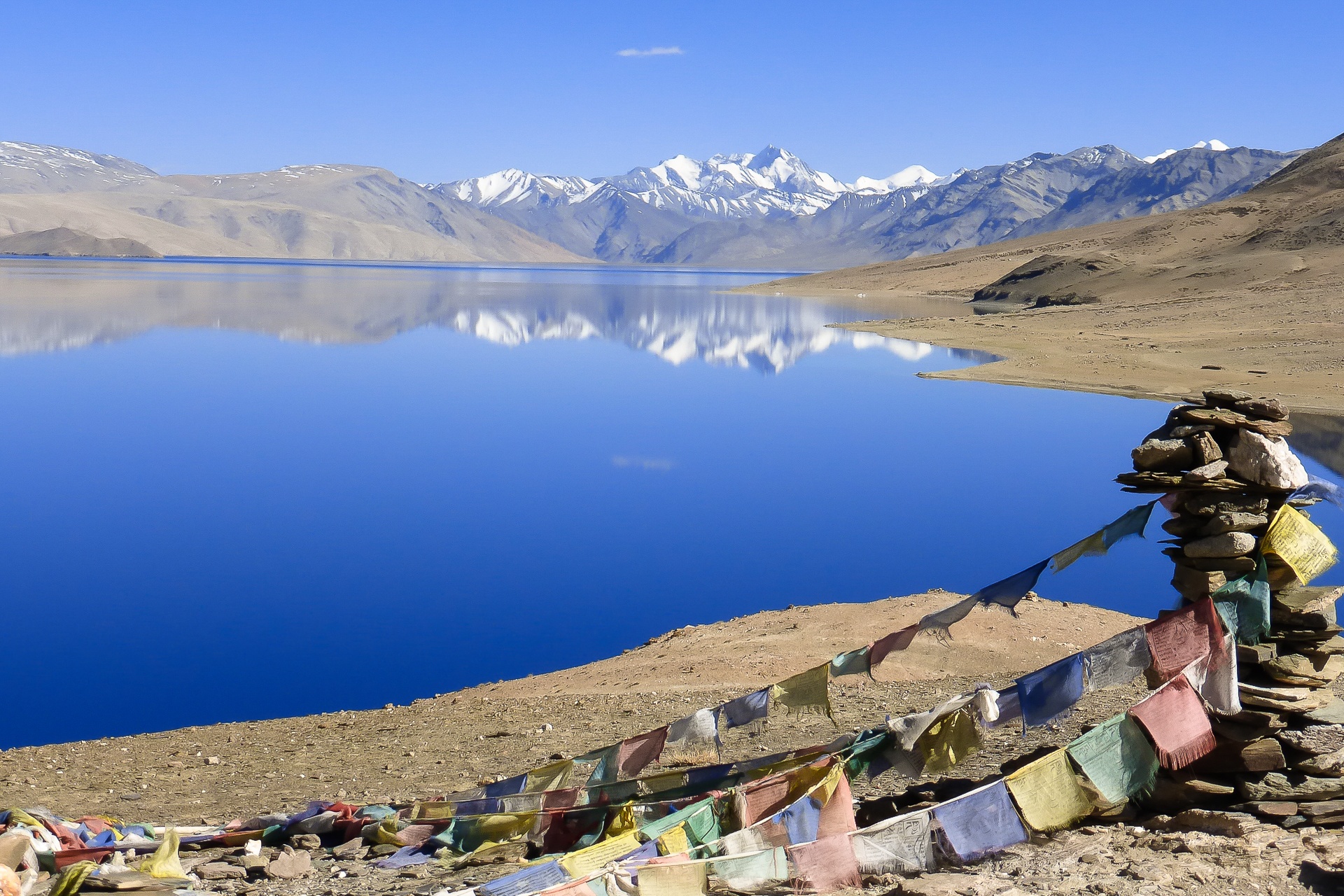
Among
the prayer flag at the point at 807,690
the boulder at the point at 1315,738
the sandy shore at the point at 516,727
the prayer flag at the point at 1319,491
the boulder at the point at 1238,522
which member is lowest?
the sandy shore at the point at 516,727

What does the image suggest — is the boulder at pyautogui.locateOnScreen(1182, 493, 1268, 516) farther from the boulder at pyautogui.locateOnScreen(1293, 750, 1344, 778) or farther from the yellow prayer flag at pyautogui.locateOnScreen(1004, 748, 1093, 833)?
the yellow prayer flag at pyautogui.locateOnScreen(1004, 748, 1093, 833)

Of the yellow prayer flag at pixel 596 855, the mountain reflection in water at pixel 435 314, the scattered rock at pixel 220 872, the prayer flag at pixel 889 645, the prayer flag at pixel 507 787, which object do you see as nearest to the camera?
the yellow prayer flag at pixel 596 855

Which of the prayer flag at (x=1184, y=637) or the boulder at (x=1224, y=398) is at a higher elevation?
the boulder at (x=1224, y=398)

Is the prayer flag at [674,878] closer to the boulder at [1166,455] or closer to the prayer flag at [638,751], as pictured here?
the prayer flag at [638,751]

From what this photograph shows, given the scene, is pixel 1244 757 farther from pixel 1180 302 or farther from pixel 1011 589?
pixel 1180 302

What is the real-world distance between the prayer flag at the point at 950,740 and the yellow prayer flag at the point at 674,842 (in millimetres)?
1463

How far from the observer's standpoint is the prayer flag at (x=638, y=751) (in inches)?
290

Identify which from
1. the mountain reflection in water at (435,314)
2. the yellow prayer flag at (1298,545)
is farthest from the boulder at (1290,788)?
the mountain reflection in water at (435,314)

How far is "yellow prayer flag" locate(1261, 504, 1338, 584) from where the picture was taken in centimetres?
645

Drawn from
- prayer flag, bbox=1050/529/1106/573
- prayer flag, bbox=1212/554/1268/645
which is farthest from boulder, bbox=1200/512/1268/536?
prayer flag, bbox=1050/529/1106/573

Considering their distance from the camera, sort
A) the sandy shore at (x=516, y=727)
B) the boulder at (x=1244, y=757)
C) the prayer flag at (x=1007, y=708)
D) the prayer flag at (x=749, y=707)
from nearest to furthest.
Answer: the boulder at (x=1244, y=757) < the prayer flag at (x=1007, y=708) < the prayer flag at (x=749, y=707) < the sandy shore at (x=516, y=727)

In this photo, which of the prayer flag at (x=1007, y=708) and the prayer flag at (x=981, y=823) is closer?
the prayer flag at (x=981, y=823)

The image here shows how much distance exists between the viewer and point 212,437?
25922mm

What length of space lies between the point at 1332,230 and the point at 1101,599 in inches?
2457
